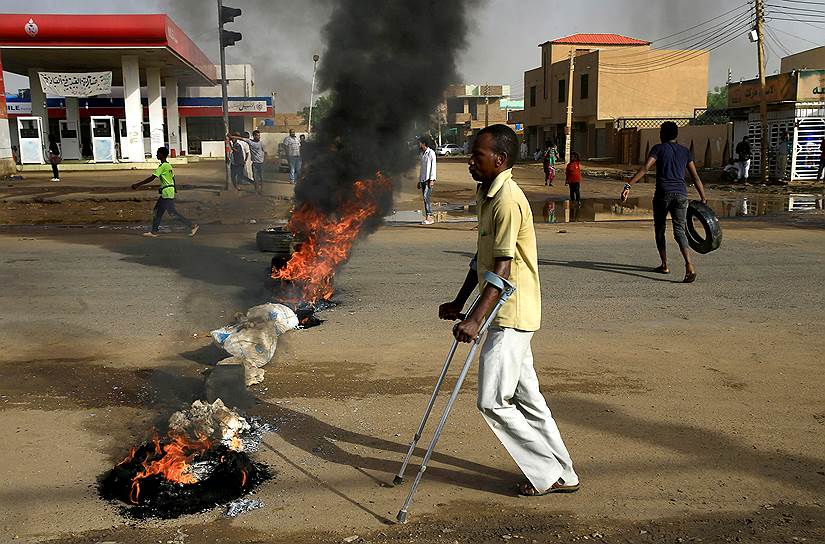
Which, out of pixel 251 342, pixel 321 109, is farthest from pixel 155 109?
pixel 251 342

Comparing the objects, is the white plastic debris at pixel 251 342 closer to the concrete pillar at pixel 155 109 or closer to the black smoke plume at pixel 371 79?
the black smoke plume at pixel 371 79

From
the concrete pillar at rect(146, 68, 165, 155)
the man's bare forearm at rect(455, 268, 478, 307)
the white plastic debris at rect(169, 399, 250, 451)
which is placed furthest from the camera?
the concrete pillar at rect(146, 68, 165, 155)

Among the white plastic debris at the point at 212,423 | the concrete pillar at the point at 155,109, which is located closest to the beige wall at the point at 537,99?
the concrete pillar at the point at 155,109

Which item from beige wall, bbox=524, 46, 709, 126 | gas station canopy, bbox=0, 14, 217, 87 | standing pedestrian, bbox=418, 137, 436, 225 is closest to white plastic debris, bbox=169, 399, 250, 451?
standing pedestrian, bbox=418, 137, 436, 225

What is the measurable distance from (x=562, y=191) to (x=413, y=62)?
17264 millimetres

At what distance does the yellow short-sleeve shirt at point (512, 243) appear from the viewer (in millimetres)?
3217

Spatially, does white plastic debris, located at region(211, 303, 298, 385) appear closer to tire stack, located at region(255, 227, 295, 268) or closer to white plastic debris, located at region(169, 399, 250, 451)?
white plastic debris, located at region(169, 399, 250, 451)

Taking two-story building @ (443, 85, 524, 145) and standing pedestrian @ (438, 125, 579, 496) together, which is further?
two-story building @ (443, 85, 524, 145)

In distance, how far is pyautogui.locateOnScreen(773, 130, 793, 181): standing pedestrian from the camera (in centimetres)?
2684

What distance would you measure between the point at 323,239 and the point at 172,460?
402 cm

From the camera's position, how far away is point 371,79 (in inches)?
295

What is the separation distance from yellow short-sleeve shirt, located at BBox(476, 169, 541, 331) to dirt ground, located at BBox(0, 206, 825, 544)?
0.91m

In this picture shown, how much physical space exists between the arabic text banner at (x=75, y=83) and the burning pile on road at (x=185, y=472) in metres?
28.4

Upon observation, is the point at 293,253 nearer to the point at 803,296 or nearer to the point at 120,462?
the point at 120,462
